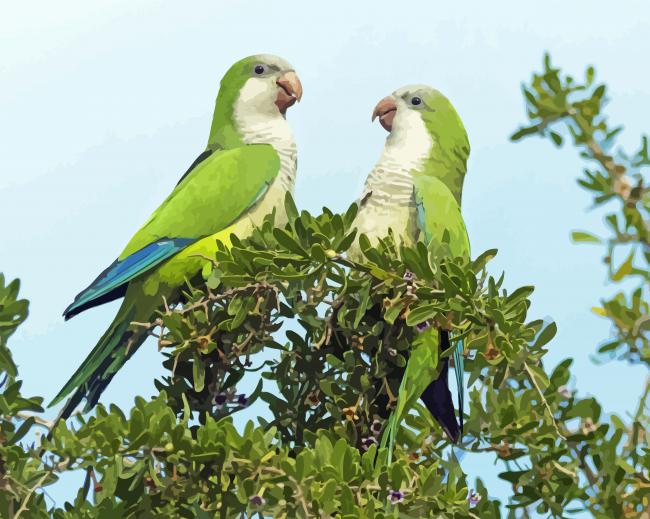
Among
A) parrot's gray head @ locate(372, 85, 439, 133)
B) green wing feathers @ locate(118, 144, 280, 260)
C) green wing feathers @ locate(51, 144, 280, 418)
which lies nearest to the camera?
green wing feathers @ locate(51, 144, 280, 418)

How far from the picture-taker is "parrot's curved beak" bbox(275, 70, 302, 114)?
345 cm

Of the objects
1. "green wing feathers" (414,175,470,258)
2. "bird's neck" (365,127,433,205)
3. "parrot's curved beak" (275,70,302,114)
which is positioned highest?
"parrot's curved beak" (275,70,302,114)

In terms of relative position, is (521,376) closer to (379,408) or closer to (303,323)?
(379,408)

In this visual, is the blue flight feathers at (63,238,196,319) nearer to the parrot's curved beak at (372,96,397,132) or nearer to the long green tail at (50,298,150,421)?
the long green tail at (50,298,150,421)

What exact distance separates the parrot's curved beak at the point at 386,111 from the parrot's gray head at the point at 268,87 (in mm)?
305

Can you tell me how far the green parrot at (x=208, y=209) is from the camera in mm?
2803

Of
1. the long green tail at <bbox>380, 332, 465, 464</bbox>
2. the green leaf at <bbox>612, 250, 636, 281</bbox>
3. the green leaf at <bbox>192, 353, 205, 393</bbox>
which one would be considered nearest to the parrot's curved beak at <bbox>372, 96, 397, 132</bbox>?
the long green tail at <bbox>380, 332, 465, 464</bbox>

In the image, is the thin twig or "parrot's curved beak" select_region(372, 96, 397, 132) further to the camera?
"parrot's curved beak" select_region(372, 96, 397, 132)

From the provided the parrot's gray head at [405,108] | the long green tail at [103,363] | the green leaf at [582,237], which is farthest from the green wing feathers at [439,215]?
the green leaf at [582,237]

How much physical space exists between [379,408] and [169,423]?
0.59 meters

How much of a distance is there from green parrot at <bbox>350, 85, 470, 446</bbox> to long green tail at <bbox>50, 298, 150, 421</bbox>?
0.73m

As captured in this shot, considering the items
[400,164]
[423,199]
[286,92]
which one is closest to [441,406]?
[423,199]

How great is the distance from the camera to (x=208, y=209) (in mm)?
3068

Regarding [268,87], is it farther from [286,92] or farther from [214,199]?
[214,199]
